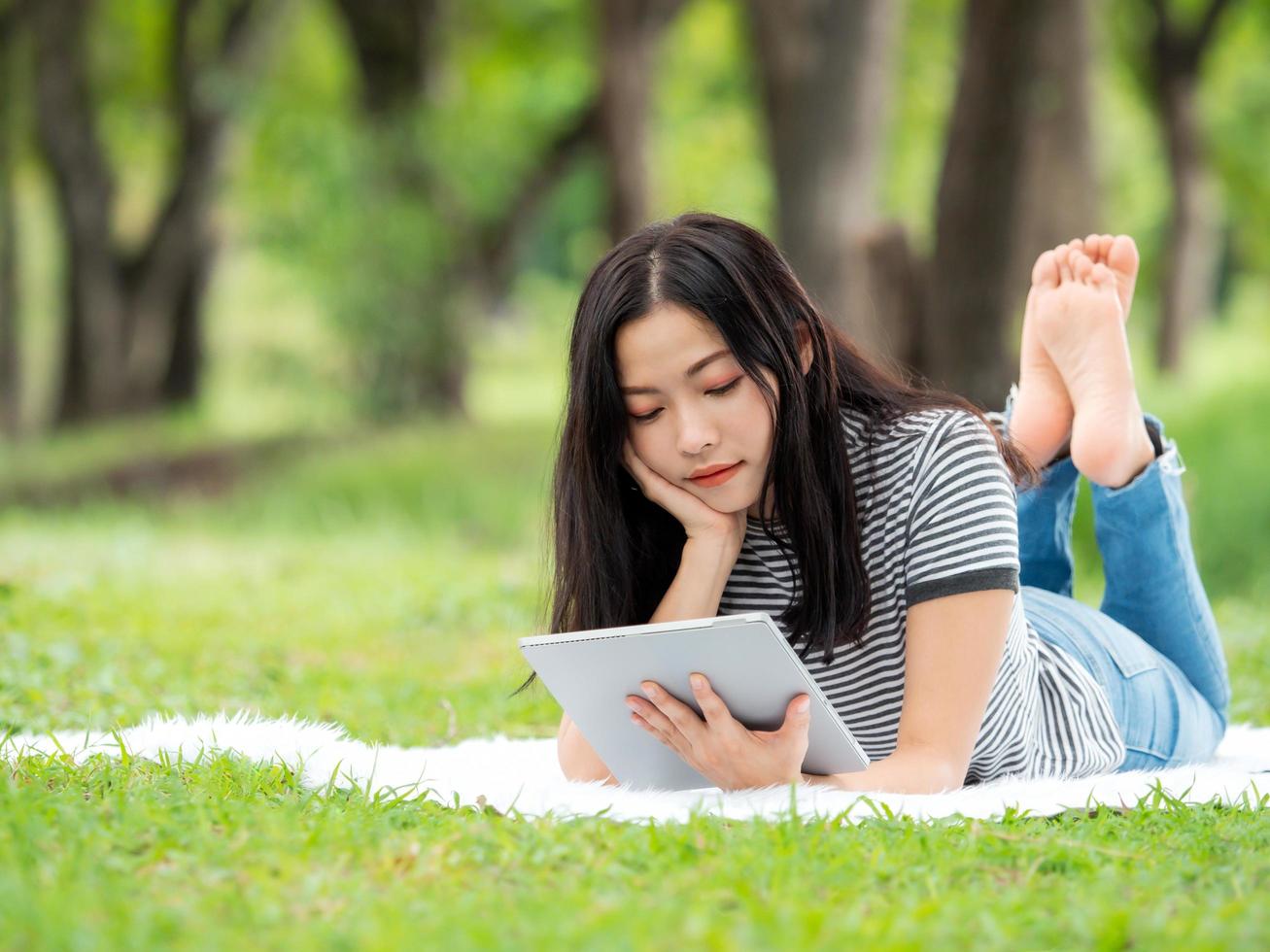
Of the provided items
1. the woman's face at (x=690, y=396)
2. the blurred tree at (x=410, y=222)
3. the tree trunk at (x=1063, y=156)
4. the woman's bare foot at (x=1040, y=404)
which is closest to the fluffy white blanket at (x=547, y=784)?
the woman's face at (x=690, y=396)

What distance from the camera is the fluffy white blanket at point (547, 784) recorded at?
2.77 metres

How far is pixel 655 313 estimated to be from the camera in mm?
2910

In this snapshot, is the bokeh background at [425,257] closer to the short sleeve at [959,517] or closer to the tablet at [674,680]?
the tablet at [674,680]

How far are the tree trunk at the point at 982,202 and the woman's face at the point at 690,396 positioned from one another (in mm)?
5183

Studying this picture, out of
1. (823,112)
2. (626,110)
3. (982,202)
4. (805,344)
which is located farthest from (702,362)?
(626,110)

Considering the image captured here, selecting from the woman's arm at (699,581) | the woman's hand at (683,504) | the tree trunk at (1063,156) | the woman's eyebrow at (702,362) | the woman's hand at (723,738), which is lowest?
the woman's hand at (723,738)

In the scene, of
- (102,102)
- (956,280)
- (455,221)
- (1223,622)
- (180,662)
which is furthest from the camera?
(102,102)

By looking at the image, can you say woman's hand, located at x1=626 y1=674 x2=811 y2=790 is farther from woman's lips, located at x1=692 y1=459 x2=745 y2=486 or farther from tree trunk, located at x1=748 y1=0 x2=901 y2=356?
tree trunk, located at x1=748 y1=0 x2=901 y2=356

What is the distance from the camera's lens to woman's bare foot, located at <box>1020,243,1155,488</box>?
3.65 metres

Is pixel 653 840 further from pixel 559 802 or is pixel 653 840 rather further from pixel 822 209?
pixel 822 209

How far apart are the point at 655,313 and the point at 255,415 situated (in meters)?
15.2

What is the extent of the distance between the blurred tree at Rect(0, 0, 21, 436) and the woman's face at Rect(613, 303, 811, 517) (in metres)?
16.2

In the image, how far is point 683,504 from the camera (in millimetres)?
3066

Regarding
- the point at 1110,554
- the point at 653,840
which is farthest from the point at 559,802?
the point at 1110,554
